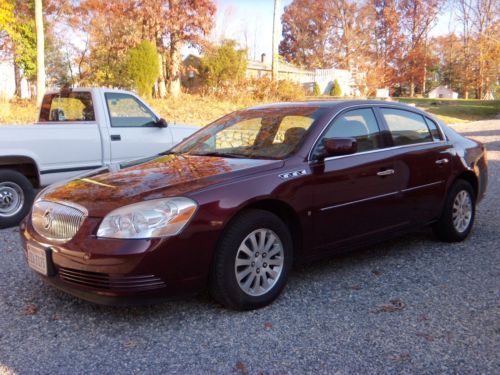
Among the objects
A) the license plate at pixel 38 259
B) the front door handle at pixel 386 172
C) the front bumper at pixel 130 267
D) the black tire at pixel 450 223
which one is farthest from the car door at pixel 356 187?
the license plate at pixel 38 259

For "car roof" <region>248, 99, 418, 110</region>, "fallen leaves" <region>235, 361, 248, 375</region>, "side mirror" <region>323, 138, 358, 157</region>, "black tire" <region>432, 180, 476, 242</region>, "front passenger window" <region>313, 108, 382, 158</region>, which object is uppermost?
"car roof" <region>248, 99, 418, 110</region>

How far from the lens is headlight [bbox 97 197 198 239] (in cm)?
331

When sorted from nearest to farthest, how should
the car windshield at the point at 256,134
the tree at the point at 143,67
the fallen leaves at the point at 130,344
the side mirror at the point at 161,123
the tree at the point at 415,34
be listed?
the fallen leaves at the point at 130,344 < the car windshield at the point at 256,134 < the side mirror at the point at 161,123 < the tree at the point at 143,67 < the tree at the point at 415,34

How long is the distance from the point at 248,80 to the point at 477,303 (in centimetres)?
1903

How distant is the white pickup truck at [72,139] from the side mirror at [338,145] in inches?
156

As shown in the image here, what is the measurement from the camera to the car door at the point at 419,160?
192 inches

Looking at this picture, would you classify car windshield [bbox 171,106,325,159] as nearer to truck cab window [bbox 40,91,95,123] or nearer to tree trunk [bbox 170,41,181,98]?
truck cab window [bbox 40,91,95,123]

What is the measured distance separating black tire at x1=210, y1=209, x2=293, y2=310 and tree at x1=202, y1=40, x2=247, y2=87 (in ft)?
60.3

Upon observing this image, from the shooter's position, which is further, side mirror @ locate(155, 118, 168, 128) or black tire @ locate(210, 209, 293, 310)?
side mirror @ locate(155, 118, 168, 128)

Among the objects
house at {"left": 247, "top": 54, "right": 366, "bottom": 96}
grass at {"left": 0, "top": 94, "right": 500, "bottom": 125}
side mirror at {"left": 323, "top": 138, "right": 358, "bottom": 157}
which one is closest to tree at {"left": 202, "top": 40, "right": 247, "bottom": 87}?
grass at {"left": 0, "top": 94, "right": 500, "bottom": 125}

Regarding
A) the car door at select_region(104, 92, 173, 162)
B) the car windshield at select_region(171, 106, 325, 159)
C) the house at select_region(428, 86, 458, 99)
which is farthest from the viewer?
the house at select_region(428, 86, 458, 99)

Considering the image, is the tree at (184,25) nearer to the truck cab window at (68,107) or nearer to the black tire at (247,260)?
the truck cab window at (68,107)

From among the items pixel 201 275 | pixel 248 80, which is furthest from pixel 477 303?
pixel 248 80

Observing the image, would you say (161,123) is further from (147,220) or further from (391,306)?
(391,306)
